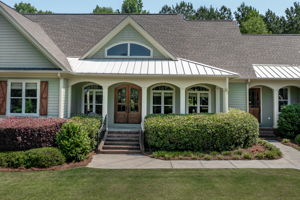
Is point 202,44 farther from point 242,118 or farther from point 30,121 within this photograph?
point 30,121

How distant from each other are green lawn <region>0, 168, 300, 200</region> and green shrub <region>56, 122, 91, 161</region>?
1039 millimetres

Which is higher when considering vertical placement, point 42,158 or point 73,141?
point 73,141

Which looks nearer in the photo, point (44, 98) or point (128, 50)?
point (44, 98)

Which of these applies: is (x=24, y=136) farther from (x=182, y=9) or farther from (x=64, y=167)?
(x=182, y=9)

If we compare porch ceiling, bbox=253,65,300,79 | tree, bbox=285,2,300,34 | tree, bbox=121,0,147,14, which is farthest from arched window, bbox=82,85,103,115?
tree, bbox=285,2,300,34

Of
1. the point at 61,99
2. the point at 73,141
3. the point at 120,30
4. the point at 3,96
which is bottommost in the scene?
the point at 73,141

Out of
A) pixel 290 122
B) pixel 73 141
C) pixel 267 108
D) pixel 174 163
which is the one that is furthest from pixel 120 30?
pixel 290 122

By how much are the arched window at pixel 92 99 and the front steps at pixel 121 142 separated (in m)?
2.46

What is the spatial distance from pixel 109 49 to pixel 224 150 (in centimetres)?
866

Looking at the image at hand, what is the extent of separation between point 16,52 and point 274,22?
142 feet

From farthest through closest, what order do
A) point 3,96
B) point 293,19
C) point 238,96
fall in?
point 293,19, point 238,96, point 3,96

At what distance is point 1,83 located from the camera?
37.4 feet

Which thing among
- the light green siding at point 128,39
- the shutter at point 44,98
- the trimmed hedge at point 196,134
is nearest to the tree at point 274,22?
the light green siding at point 128,39

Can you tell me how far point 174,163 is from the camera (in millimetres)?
8789
